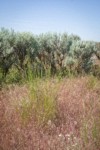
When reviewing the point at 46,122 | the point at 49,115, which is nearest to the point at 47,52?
the point at 49,115

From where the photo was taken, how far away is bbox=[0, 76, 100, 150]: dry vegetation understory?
163 inches

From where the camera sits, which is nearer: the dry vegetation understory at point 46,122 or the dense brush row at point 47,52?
the dry vegetation understory at point 46,122

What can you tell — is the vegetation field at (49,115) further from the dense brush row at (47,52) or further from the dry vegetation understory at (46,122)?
the dense brush row at (47,52)

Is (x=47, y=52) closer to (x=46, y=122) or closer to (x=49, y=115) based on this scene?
(x=49, y=115)

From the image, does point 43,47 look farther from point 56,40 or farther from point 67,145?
point 67,145

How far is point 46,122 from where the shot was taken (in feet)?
17.0

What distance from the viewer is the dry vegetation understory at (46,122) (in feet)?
13.6

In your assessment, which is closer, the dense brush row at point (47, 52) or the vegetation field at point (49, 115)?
the vegetation field at point (49, 115)

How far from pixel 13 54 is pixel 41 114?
6261mm

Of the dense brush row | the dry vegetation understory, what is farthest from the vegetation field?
the dense brush row

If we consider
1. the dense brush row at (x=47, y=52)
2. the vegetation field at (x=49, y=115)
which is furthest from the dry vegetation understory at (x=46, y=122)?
the dense brush row at (x=47, y=52)

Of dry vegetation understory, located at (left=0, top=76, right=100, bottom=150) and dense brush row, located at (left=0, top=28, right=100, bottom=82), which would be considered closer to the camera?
dry vegetation understory, located at (left=0, top=76, right=100, bottom=150)

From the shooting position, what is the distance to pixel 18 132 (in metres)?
4.52

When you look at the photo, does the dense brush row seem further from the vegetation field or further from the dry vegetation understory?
the dry vegetation understory
